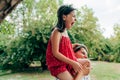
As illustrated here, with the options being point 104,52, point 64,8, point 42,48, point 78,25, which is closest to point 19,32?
point 42,48

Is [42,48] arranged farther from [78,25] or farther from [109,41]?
[109,41]

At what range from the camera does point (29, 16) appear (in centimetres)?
988

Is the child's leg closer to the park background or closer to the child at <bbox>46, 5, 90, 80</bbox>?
the child at <bbox>46, 5, 90, 80</bbox>

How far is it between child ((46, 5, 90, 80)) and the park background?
6.77 metres

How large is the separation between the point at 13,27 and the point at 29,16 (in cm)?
63

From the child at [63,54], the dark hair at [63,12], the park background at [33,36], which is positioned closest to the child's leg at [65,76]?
the child at [63,54]

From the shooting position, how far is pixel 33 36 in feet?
31.3

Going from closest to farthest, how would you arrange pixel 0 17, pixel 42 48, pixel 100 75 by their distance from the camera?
pixel 0 17, pixel 100 75, pixel 42 48

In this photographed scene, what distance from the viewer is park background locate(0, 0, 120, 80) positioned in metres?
9.44

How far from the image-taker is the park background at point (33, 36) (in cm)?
944

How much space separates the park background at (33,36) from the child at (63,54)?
267 inches

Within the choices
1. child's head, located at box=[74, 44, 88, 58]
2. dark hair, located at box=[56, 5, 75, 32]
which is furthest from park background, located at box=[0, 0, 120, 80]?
dark hair, located at box=[56, 5, 75, 32]

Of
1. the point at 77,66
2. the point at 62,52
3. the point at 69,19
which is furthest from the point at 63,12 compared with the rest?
the point at 77,66

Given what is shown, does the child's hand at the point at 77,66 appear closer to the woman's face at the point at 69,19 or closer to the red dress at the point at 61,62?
the red dress at the point at 61,62
